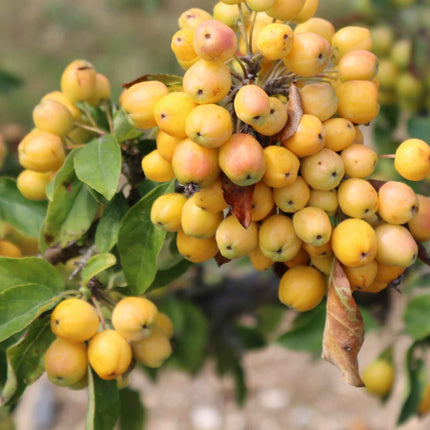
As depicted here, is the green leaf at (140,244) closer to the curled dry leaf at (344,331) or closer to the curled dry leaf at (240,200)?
the curled dry leaf at (240,200)

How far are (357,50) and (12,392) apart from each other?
34.5 inches

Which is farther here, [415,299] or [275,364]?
[275,364]

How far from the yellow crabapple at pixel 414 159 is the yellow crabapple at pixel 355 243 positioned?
0.41 feet

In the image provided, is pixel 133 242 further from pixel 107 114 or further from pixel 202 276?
pixel 202 276

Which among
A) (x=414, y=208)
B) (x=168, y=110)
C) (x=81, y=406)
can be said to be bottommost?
(x=81, y=406)

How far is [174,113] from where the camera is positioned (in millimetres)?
853

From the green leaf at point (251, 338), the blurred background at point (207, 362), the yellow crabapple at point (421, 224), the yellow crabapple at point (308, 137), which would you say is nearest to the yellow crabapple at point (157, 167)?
the yellow crabapple at point (308, 137)

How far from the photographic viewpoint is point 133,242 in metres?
1.04

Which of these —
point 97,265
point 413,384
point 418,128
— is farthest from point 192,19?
point 413,384

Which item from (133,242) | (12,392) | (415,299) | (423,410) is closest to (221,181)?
(133,242)

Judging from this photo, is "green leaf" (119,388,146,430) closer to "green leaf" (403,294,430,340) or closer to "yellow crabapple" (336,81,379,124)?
"green leaf" (403,294,430,340)

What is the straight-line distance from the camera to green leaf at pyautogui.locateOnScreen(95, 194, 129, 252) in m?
1.08

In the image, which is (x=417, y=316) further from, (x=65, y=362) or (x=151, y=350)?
(x=65, y=362)

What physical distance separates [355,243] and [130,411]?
93 centimetres
